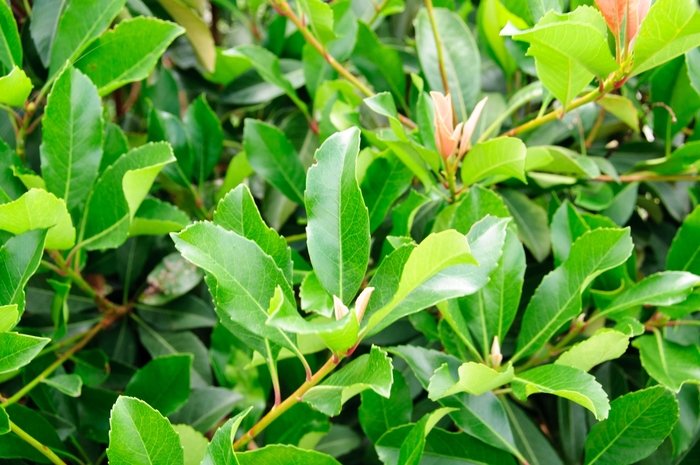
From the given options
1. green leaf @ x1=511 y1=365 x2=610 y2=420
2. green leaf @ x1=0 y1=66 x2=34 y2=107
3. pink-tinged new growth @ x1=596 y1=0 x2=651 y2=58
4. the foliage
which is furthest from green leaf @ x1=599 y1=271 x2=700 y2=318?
green leaf @ x1=0 y1=66 x2=34 y2=107

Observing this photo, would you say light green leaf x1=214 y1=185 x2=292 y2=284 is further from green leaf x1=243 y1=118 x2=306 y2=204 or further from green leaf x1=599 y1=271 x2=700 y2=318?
green leaf x1=599 y1=271 x2=700 y2=318

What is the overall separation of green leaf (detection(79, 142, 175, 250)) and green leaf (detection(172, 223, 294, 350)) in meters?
0.22

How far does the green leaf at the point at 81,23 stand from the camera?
754 millimetres

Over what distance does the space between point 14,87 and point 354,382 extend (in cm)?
49

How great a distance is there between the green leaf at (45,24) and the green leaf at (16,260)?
381mm

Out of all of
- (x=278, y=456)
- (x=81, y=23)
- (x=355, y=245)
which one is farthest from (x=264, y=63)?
(x=278, y=456)

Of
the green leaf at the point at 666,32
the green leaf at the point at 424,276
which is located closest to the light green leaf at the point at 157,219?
Answer: the green leaf at the point at 424,276

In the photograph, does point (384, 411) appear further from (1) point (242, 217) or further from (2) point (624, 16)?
(2) point (624, 16)

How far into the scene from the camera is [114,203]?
2.36 feet

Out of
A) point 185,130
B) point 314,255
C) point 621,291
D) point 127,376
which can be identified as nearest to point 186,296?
point 127,376

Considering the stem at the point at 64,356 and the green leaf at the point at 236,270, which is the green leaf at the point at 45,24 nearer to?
the stem at the point at 64,356

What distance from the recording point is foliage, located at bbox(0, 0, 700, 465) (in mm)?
525

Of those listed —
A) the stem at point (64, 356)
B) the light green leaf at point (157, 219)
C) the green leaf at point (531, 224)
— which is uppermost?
the light green leaf at point (157, 219)

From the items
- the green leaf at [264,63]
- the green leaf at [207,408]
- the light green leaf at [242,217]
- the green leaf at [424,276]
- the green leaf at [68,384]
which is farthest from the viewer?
the green leaf at [264,63]
